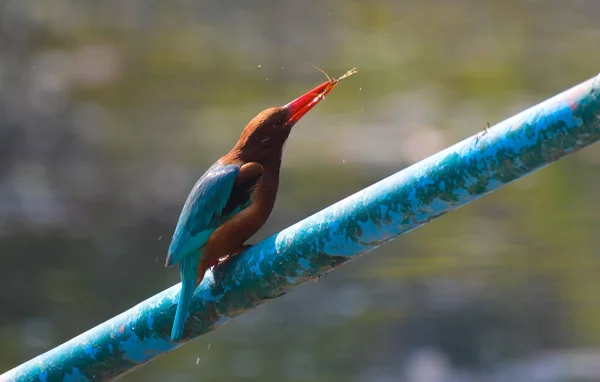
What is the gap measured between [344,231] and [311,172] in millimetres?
7064

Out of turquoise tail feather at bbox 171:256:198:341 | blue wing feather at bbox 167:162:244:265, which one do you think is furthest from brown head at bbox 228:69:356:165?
turquoise tail feather at bbox 171:256:198:341

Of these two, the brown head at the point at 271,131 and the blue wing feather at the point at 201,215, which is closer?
the blue wing feather at the point at 201,215

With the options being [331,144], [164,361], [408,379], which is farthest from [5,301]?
[331,144]

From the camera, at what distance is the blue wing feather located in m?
2.48

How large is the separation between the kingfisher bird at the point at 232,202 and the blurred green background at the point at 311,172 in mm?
2936

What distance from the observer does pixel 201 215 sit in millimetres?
2535

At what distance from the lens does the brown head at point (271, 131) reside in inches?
107

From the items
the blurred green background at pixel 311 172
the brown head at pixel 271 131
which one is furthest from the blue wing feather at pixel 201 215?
the blurred green background at pixel 311 172

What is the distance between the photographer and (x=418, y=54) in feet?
36.8

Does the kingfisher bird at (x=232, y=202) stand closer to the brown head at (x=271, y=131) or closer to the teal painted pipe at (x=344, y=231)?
the brown head at (x=271, y=131)

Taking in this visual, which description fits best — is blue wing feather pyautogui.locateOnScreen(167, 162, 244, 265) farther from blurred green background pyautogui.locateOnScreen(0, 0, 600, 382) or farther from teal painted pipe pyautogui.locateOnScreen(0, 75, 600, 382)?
blurred green background pyautogui.locateOnScreen(0, 0, 600, 382)

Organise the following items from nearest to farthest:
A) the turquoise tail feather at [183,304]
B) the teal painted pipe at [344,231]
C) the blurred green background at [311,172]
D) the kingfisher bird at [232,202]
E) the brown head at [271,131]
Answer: the teal painted pipe at [344,231], the turquoise tail feather at [183,304], the kingfisher bird at [232,202], the brown head at [271,131], the blurred green background at [311,172]

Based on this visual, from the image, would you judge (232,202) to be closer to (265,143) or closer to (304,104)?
(265,143)

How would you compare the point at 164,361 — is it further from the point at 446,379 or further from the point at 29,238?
the point at 29,238
